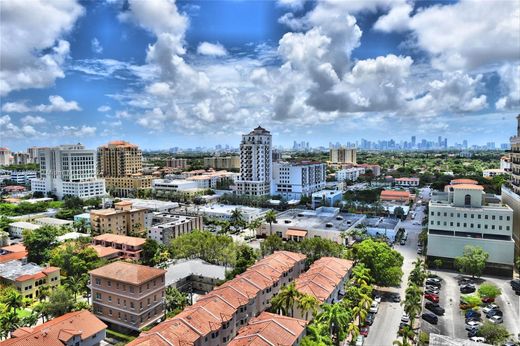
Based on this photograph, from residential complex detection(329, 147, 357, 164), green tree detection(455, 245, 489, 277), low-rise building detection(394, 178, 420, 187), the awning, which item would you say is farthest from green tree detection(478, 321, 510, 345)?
residential complex detection(329, 147, 357, 164)

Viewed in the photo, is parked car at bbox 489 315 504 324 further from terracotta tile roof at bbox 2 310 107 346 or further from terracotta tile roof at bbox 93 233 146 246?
terracotta tile roof at bbox 93 233 146 246

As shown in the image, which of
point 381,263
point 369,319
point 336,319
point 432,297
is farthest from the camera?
point 381,263

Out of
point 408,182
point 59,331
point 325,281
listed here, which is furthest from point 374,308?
point 408,182

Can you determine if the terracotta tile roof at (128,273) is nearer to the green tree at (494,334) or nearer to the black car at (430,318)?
the black car at (430,318)

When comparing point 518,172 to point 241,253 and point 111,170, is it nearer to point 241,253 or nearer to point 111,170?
point 241,253

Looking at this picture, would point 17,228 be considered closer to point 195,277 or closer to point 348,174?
point 195,277

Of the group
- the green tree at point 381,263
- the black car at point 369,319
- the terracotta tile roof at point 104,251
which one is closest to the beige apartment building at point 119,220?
the terracotta tile roof at point 104,251
